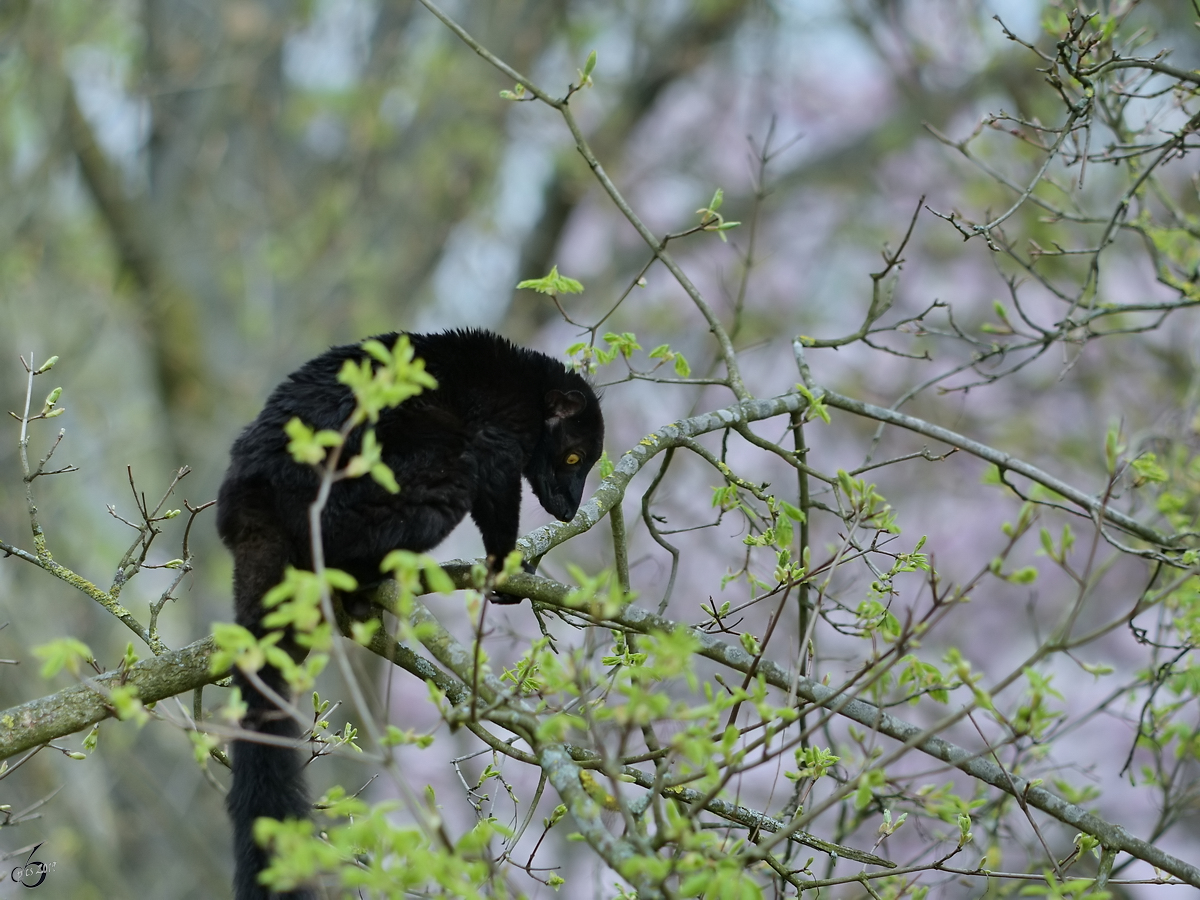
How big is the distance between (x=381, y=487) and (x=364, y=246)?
7.54m

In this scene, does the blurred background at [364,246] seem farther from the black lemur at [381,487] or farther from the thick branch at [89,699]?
the thick branch at [89,699]

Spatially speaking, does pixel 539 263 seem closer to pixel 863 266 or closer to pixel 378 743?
pixel 863 266

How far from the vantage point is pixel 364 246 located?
10.4m

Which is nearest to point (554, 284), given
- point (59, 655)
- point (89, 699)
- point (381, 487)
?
point (381, 487)

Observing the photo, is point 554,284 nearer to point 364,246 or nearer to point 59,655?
point 59,655

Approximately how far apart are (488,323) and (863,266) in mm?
5310

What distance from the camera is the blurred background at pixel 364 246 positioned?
335 inches

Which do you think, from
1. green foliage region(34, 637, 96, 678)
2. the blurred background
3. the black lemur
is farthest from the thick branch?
the blurred background

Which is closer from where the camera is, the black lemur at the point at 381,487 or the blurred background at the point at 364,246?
the black lemur at the point at 381,487

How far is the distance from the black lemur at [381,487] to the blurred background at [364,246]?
3709 mm

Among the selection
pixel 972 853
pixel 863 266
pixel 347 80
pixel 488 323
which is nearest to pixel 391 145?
pixel 347 80

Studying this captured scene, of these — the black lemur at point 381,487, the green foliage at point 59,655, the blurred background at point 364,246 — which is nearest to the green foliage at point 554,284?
the black lemur at point 381,487

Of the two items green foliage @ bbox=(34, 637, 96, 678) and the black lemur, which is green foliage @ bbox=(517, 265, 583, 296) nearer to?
the black lemur

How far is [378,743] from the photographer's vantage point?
1.75m
